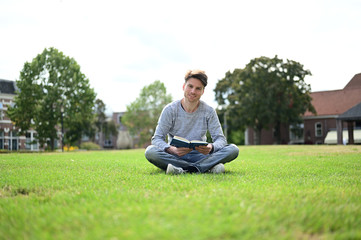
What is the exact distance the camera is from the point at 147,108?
1951 inches

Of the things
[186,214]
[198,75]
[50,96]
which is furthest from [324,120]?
[186,214]

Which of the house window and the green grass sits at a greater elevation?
the house window

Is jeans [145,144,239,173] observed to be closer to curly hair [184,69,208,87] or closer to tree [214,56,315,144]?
curly hair [184,69,208,87]

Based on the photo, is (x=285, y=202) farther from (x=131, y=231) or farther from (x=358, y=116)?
(x=358, y=116)

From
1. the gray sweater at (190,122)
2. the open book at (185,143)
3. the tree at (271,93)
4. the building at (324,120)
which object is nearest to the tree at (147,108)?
the tree at (271,93)

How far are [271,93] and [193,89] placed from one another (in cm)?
3101

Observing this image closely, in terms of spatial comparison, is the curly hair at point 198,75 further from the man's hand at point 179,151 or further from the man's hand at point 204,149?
the man's hand at point 179,151

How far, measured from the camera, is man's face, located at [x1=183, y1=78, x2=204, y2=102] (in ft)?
16.1

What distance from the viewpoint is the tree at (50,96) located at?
27703 millimetres

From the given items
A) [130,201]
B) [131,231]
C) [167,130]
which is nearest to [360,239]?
[131,231]

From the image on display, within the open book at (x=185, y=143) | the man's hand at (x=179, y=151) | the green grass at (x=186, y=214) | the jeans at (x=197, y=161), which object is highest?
the open book at (x=185, y=143)

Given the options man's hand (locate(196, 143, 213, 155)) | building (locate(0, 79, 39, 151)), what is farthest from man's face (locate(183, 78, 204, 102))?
building (locate(0, 79, 39, 151))

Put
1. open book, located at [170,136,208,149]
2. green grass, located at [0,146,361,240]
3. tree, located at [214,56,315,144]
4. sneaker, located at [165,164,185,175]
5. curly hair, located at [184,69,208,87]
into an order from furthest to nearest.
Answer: tree, located at [214,56,315,144], curly hair, located at [184,69,208,87], sneaker, located at [165,164,185,175], open book, located at [170,136,208,149], green grass, located at [0,146,361,240]

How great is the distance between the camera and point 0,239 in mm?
1870
